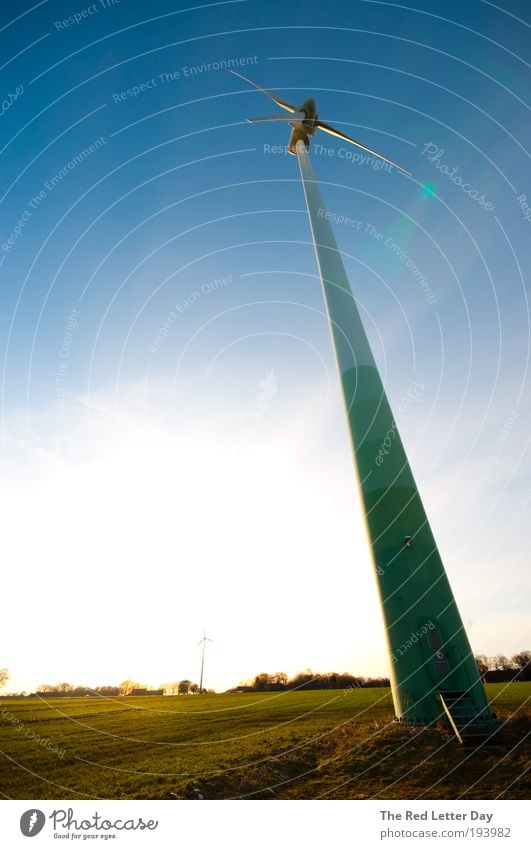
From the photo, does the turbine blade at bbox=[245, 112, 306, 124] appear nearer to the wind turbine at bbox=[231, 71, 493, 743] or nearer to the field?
the wind turbine at bbox=[231, 71, 493, 743]

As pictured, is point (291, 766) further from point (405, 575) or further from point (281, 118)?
point (281, 118)

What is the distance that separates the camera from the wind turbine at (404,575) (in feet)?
→ 44.5

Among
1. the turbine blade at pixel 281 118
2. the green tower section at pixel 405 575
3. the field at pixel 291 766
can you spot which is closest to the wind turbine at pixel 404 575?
the green tower section at pixel 405 575

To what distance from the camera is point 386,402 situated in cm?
1927

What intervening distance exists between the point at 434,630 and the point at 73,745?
18173 millimetres

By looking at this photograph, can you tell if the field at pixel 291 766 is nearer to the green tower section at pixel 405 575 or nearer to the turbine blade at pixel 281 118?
the green tower section at pixel 405 575

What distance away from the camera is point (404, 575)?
602 inches

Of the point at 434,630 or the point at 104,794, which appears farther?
the point at 434,630

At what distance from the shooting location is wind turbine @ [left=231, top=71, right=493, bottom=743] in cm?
1358
